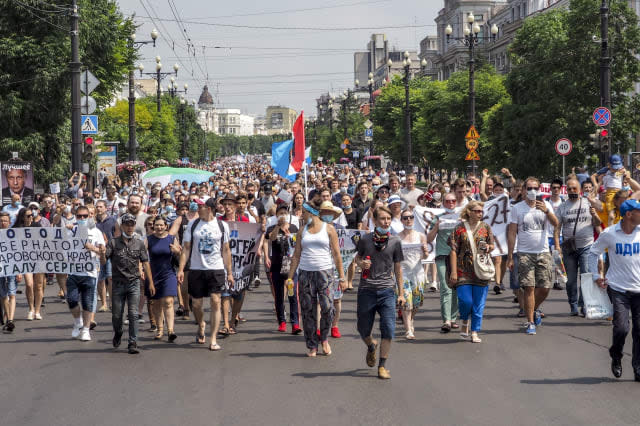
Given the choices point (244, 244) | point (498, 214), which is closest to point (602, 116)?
point (498, 214)

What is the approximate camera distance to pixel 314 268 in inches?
387

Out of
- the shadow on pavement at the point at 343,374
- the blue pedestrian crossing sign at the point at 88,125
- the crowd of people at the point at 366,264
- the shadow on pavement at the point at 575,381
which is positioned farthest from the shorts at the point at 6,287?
the blue pedestrian crossing sign at the point at 88,125

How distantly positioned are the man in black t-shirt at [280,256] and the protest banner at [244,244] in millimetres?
306

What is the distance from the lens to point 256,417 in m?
7.30

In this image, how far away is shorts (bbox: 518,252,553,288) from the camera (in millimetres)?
11359

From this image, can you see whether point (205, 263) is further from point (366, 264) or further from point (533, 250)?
point (533, 250)

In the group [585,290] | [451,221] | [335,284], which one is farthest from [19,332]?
[585,290]

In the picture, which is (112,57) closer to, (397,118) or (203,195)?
(203,195)

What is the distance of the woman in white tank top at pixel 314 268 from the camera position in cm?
984

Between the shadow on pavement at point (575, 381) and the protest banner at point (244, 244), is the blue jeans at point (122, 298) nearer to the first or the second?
the protest banner at point (244, 244)

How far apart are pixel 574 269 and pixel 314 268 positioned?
475cm

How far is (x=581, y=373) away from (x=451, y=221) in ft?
11.9

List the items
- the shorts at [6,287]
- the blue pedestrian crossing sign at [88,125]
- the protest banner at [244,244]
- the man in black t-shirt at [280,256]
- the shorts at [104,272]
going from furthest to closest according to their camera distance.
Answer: the blue pedestrian crossing sign at [88,125], the shorts at [104,272], the shorts at [6,287], the protest banner at [244,244], the man in black t-shirt at [280,256]

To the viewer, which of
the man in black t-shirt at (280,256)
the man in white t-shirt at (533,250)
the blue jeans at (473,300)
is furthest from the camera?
the man in black t-shirt at (280,256)
